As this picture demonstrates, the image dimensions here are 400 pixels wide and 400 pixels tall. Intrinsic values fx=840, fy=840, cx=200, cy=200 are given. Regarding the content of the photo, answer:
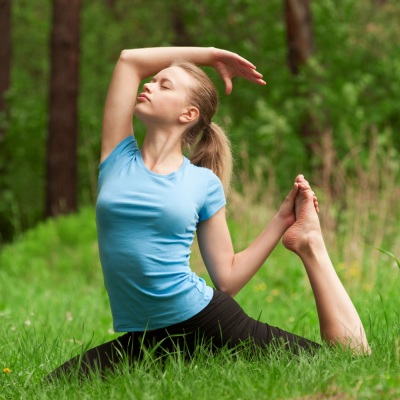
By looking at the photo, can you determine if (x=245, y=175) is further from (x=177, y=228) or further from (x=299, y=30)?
(x=177, y=228)

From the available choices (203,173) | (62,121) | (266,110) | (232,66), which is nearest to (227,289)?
(203,173)

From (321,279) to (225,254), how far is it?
0.44 m

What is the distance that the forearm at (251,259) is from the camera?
3467 mm

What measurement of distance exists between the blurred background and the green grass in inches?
28.8

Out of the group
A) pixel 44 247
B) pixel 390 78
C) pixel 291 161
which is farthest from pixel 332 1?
pixel 44 247

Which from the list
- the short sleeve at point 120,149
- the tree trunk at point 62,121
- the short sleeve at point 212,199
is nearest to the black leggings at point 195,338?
the short sleeve at point 212,199

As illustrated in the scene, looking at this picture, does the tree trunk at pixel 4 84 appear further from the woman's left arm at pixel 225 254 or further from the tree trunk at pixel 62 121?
the woman's left arm at pixel 225 254

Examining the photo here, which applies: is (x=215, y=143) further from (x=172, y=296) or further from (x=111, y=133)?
(x=172, y=296)

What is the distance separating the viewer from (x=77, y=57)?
1190cm

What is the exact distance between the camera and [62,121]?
12.0m

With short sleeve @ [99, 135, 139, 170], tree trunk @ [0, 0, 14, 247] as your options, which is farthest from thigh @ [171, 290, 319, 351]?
tree trunk @ [0, 0, 14, 247]

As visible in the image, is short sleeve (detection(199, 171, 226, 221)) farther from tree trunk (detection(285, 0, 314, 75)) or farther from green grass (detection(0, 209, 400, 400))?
tree trunk (detection(285, 0, 314, 75))

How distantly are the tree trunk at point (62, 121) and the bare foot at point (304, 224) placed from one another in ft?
27.9

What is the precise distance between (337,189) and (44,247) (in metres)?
3.17
